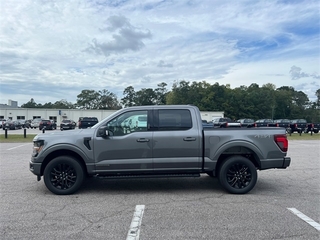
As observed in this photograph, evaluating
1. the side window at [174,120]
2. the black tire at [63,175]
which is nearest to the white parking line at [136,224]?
the black tire at [63,175]

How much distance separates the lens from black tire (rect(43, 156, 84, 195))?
6.08m

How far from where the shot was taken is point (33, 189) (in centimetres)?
667

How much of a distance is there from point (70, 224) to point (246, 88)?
9879 cm

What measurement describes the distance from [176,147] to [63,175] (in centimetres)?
243

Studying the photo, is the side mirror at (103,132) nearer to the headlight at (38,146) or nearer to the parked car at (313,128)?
the headlight at (38,146)

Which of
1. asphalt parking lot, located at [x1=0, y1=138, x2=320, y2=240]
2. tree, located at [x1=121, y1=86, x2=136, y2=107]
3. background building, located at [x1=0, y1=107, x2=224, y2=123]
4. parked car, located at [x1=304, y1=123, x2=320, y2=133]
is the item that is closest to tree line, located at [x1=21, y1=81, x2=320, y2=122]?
tree, located at [x1=121, y1=86, x2=136, y2=107]

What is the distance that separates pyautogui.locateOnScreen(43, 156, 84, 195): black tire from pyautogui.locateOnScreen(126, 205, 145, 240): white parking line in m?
1.53

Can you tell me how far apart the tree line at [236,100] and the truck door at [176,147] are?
7522 cm

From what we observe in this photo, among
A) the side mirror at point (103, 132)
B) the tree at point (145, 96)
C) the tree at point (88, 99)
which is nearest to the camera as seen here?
the side mirror at point (103, 132)

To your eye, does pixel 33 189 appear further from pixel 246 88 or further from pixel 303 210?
pixel 246 88

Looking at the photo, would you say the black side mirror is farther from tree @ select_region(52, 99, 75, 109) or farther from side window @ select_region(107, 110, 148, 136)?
tree @ select_region(52, 99, 75, 109)

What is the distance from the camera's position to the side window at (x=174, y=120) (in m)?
6.27

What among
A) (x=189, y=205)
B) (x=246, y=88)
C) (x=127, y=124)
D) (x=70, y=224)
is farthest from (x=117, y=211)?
(x=246, y=88)

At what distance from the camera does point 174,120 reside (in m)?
6.32
